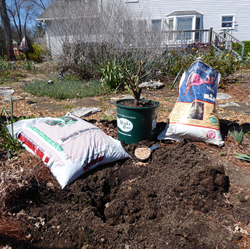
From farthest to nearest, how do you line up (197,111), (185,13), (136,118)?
(185,13), (197,111), (136,118)

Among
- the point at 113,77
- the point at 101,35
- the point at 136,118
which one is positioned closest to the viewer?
the point at 136,118

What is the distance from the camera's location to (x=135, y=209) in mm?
1514

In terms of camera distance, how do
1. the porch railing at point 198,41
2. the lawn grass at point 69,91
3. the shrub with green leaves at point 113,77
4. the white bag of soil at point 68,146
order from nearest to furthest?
the white bag of soil at point 68,146, the lawn grass at point 69,91, the shrub with green leaves at point 113,77, the porch railing at point 198,41

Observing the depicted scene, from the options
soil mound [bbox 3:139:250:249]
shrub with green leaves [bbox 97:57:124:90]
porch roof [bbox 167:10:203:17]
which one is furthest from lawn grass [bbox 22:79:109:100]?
porch roof [bbox 167:10:203:17]

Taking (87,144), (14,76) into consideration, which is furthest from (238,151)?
(14,76)

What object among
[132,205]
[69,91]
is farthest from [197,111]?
[69,91]

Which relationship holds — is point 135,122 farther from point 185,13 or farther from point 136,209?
point 185,13

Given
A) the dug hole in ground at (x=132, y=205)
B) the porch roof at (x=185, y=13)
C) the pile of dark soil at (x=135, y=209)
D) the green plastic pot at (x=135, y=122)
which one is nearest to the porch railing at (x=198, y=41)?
the porch roof at (x=185, y=13)

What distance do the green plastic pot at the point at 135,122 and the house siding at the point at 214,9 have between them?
43.4 feet

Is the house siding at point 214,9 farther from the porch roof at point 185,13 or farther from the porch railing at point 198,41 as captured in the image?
the porch railing at point 198,41

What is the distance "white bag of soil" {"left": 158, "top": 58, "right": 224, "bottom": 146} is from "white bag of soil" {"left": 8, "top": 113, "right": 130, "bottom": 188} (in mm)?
749

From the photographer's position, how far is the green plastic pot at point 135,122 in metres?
2.14

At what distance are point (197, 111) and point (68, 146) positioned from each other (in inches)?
57.3

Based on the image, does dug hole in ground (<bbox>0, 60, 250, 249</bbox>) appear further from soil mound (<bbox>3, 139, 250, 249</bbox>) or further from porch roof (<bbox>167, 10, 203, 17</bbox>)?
porch roof (<bbox>167, 10, 203, 17</bbox>)
